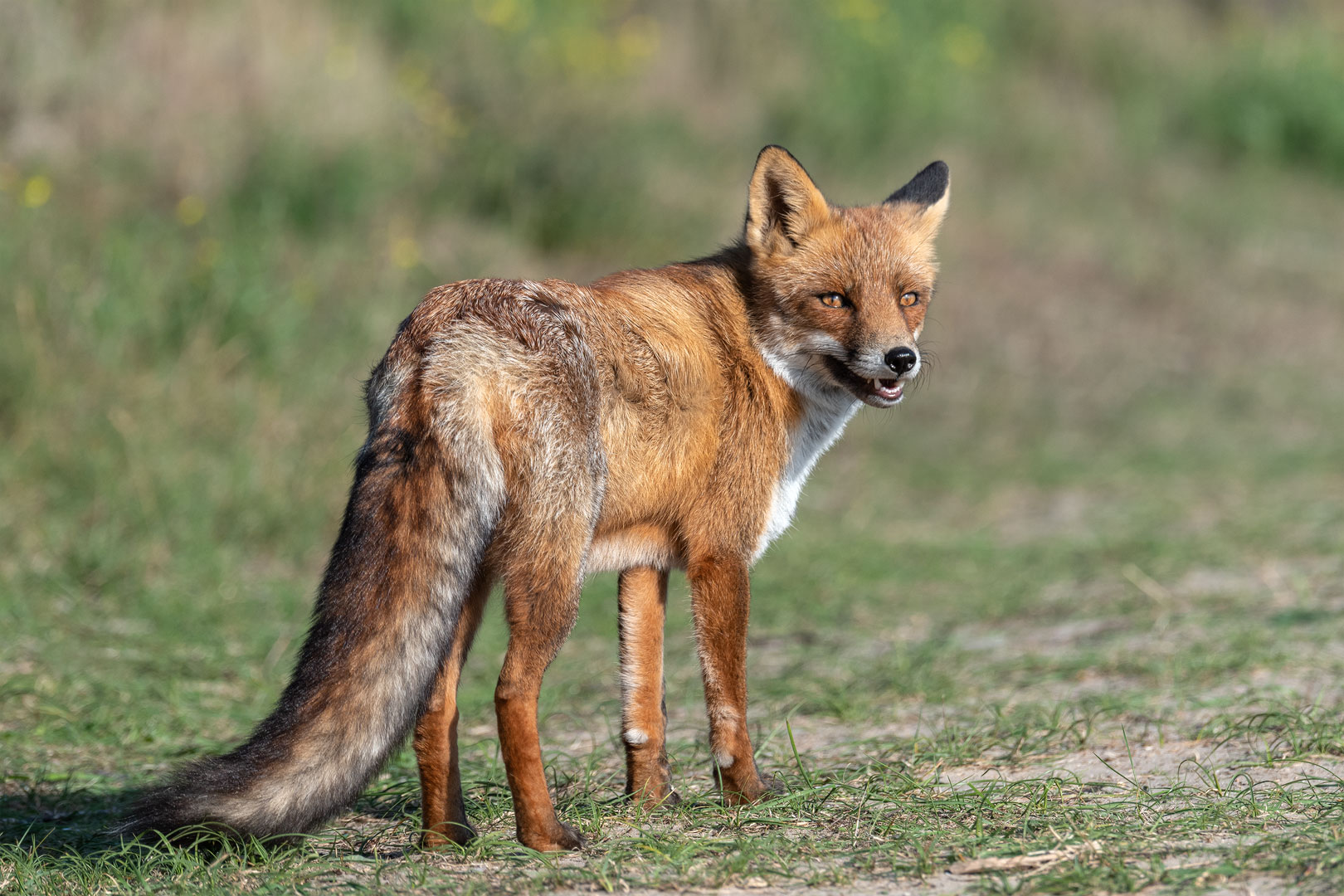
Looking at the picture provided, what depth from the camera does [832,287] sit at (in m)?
4.25

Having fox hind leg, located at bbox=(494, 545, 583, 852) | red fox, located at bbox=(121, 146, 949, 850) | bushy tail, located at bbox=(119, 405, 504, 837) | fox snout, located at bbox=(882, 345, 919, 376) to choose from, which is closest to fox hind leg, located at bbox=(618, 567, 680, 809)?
red fox, located at bbox=(121, 146, 949, 850)

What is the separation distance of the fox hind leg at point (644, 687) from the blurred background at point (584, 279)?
132 cm

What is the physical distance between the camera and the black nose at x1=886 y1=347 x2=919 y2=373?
4086 millimetres

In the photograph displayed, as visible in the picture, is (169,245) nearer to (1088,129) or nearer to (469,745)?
(469,745)

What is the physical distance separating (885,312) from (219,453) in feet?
15.9

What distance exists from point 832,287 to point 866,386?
1.10 ft

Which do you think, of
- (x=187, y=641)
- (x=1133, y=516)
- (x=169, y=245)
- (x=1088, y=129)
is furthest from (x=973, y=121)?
(x=187, y=641)

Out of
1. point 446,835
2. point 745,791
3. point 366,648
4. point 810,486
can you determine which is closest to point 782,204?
point 745,791

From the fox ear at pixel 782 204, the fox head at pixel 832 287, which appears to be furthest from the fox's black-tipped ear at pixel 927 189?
the fox ear at pixel 782 204

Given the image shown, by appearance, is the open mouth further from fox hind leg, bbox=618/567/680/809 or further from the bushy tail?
the bushy tail

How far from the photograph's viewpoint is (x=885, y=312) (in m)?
4.22

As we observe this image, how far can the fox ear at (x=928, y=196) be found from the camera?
469 cm

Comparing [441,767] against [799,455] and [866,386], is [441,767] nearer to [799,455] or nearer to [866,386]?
[799,455]

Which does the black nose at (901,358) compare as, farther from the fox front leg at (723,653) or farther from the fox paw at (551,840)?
the fox paw at (551,840)
